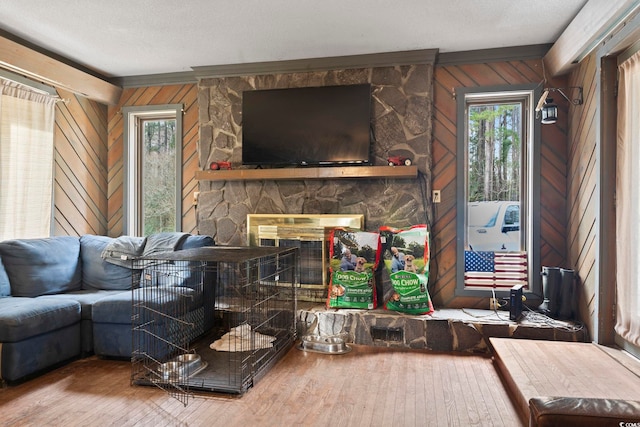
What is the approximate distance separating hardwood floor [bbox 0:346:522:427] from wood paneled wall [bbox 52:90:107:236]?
6.20ft

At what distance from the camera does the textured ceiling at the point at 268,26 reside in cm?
313

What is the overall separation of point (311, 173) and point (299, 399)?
2156 millimetres

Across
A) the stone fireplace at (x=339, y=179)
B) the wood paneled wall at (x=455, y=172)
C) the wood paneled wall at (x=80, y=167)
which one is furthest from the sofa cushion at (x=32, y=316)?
the wood paneled wall at (x=455, y=172)

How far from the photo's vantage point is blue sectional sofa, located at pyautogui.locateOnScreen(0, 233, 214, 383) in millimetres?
2799

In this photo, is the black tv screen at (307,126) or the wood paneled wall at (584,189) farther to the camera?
the black tv screen at (307,126)

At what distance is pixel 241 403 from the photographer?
101 inches

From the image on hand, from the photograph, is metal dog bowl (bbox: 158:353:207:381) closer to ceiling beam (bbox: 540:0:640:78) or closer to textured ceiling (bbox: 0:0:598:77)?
textured ceiling (bbox: 0:0:598:77)

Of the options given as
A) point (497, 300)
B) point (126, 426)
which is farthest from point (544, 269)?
point (126, 426)

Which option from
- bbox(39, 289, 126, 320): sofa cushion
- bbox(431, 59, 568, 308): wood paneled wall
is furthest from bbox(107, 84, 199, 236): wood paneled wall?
bbox(431, 59, 568, 308): wood paneled wall

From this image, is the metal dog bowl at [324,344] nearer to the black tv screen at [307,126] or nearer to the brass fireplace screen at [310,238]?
the brass fireplace screen at [310,238]

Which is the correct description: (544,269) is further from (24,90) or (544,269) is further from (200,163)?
(24,90)

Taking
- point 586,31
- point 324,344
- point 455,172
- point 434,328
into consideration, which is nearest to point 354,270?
point 324,344

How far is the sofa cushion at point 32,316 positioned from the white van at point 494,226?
3584mm

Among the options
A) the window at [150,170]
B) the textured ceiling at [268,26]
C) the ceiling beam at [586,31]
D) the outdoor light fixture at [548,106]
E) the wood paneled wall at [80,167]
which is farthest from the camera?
the window at [150,170]
